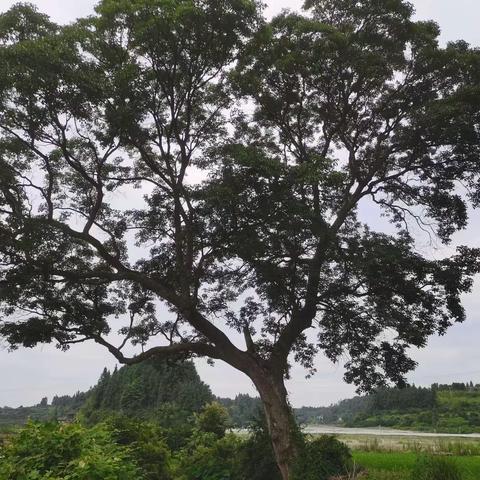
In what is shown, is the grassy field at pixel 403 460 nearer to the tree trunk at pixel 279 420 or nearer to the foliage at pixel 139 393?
the tree trunk at pixel 279 420

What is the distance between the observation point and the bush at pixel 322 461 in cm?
1022

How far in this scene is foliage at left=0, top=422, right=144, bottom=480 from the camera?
461cm

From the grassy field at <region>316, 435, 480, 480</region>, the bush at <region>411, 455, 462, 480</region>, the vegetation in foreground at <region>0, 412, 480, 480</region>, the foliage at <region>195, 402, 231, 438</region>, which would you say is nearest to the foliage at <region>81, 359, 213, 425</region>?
the foliage at <region>195, 402, 231, 438</region>

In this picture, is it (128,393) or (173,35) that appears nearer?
(173,35)

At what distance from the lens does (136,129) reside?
1107 cm

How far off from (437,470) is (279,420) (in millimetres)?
4341

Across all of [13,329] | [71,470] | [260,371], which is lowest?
[71,470]

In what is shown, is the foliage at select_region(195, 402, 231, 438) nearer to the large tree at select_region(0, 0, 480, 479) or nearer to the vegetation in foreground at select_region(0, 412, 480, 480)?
the vegetation in foreground at select_region(0, 412, 480, 480)

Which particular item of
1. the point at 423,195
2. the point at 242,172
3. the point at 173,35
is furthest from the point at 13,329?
the point at 423,195

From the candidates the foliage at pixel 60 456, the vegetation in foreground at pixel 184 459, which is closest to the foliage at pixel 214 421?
the vegetation in foreground at pixel 184 459

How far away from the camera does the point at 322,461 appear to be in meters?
10.5

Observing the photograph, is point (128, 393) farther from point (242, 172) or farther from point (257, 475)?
point (242, 172)

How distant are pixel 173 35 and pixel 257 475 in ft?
34.4

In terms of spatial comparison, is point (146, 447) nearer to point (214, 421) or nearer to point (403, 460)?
point (403, 460)
